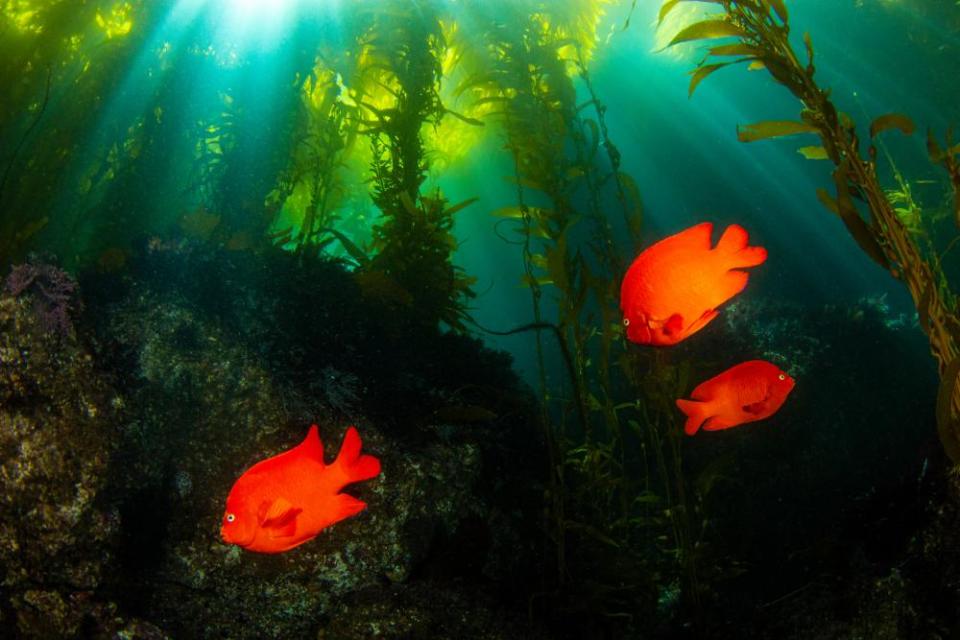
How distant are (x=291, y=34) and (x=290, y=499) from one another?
6.90m

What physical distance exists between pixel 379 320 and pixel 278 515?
2806mm

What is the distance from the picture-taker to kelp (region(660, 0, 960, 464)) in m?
2.34

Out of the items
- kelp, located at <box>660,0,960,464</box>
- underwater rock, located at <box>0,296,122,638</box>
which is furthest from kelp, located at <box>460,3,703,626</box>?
underwater rock, located at <box>0,296,122,638</box>

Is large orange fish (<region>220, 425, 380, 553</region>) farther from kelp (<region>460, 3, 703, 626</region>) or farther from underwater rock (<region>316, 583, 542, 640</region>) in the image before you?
kelp (<region>460, 3, 703, 626</region>)

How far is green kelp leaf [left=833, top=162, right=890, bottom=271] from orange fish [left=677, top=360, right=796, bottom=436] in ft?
2.90

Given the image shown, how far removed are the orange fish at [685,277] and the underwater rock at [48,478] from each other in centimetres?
359

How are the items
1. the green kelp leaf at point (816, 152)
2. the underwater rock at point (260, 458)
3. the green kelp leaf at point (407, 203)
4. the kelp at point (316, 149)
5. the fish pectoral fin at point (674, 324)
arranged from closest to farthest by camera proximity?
the fish pectoral fin at point (674, 324) < the green kelp leaf at point (816, 152) < the underwater rock at point (260, 458) < the green kelp leaf at point (407, 203) < the kelp at point (316, 149)

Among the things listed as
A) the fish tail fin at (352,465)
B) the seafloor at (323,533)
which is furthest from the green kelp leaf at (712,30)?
the seafloor at (323,533)

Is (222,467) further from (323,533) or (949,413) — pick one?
(949,413)

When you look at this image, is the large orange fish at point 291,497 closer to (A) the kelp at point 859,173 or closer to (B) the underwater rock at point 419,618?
(B) the underwater rock at point 419,618

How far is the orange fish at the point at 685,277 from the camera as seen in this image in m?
2.32

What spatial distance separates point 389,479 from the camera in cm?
368

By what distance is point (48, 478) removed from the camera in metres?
2.96

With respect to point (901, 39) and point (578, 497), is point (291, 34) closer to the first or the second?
point (578, 497)
